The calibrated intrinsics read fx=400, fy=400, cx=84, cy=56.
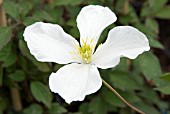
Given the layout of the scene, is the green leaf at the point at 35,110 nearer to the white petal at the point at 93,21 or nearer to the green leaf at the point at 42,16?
the green leaf at the point at 42,16

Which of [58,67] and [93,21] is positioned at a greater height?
[93,21]

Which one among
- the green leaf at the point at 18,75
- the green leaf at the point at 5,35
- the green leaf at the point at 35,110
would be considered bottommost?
the green leaf at the point at 35,110

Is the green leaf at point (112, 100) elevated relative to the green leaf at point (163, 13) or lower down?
A: lower down

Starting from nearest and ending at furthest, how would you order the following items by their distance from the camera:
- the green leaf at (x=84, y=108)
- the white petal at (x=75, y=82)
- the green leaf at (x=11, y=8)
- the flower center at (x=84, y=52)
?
the white petal at (x=75, y=82), the flower center at (x=84, y=52), the green leaf at (x=11, y=8), the green leaf at (x=84, y=108)

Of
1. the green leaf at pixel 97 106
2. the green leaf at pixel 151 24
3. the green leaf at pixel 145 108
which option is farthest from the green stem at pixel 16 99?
the green leaf at pixel 151 24

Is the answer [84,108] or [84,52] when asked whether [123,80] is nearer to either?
[84,108]

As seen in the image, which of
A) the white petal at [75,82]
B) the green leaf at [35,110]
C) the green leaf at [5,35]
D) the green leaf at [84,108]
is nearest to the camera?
the white petal at [75,82]

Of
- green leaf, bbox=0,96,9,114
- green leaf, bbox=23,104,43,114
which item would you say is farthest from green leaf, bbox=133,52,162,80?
green leaf, bbox=0,96,9,114

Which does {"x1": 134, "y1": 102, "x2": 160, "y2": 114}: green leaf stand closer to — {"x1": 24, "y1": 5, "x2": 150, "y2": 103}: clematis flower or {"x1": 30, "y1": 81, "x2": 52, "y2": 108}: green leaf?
{"x1": 30, "y1": 81, "x2": 52, "y2": 108}: green leaf

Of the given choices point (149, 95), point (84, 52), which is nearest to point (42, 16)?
point (84, 52)
